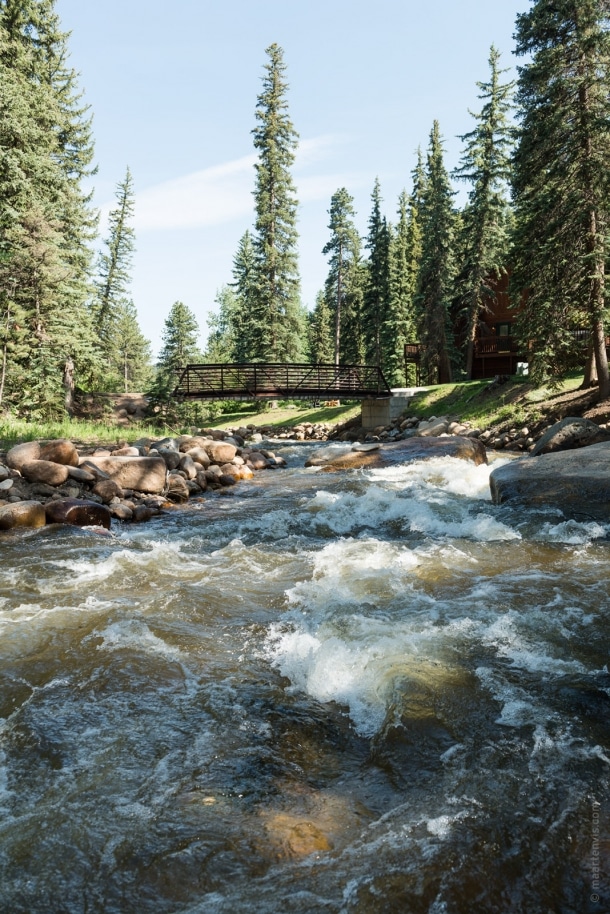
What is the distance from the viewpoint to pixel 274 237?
3825 centimetres

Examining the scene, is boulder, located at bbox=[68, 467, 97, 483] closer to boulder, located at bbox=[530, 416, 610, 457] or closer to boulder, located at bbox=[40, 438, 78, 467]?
boulder, located at bbox=[40, 438, 78, 467]

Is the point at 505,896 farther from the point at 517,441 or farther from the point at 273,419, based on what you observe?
the point at 273,419

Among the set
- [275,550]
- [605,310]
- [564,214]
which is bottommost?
[275,550]

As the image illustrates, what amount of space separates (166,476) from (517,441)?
12.2 m

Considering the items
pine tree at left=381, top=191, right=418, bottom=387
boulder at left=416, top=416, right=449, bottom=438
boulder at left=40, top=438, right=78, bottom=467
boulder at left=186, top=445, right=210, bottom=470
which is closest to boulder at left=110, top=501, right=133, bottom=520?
boulder at left=40, top=438, right=78, bottom=467

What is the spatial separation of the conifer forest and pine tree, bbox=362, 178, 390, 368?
11cm

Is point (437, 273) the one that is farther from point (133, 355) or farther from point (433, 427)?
point (133, 355)

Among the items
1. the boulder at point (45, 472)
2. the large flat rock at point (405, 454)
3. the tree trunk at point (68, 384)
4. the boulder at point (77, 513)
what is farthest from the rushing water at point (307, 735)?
the tree trunk at point (68, 384)

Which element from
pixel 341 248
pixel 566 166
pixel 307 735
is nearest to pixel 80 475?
pixel 307 735

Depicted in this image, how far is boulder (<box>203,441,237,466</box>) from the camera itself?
55.2 ft

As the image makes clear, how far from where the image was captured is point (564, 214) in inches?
715

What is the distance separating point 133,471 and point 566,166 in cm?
1596

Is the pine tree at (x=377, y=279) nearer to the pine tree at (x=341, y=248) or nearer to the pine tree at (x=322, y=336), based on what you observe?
the pine tree at (x=341, y=248)

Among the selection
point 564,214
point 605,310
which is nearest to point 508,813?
point 605,310
